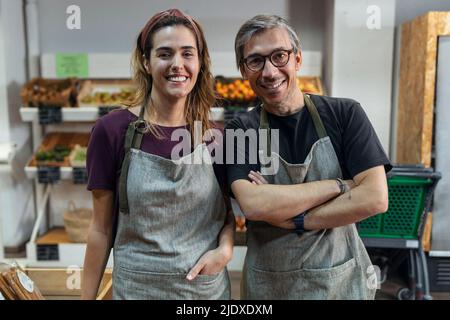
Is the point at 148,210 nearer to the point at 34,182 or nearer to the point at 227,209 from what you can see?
the point at 227,209

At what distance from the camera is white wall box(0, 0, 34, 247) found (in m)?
1.39

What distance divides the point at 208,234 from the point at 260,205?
125 mm

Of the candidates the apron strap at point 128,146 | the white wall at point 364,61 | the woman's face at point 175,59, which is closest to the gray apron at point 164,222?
the apron strap at point 128,146

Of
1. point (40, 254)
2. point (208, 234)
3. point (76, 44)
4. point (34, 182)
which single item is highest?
point (76, 44)

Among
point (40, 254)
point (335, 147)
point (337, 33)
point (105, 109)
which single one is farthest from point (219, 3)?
point (40, 254)

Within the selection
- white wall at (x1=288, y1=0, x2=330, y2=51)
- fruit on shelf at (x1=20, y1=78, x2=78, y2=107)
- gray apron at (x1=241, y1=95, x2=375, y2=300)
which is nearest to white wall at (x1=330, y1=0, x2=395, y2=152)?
white wall at (x1=288, y1=0, x2=330, y2=51)

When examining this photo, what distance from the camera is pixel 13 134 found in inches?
83.1

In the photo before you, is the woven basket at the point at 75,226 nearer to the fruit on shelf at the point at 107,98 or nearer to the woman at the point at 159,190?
the fruit on shelf at the point at 107,98

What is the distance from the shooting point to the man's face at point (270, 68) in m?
0.72

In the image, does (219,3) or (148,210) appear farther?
(219,3)

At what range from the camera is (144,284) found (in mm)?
807

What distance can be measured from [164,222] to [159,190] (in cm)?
6

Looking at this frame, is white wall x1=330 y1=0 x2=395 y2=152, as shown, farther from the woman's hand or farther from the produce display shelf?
the produce display shelf

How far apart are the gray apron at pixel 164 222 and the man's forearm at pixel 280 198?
7cm
